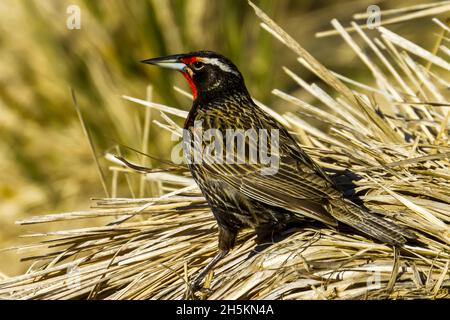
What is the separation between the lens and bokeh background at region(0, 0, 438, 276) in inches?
250

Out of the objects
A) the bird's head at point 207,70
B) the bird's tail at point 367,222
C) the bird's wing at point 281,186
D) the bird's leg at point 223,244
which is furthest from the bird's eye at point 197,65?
the bird's tail at point 367,222

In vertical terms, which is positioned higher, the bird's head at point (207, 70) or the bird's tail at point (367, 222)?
the bird's head at point (207, 70)

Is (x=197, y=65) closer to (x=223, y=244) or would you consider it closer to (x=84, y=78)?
(x=223, y=244)

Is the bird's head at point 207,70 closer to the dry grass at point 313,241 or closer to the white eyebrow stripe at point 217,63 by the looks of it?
the white eyebrow stripe at point 217,63

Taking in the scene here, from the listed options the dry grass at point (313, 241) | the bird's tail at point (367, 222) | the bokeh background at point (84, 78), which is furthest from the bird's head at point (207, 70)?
the bokeh background at point (84, 78)

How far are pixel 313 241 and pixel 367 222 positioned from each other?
0.23 metres

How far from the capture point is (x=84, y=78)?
639cm

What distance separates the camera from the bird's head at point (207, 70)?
158 inches

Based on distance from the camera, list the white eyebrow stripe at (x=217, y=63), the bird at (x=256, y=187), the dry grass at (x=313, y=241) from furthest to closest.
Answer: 1. the white eyebrow stripe at (x=217, y=63)
2. the bird at (x=256, y=187)
3. the dry grass at (x=313, y=241)

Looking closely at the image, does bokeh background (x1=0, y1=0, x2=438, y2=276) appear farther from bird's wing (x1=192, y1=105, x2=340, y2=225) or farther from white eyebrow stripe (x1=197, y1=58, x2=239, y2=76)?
bird's wing (x1=192, y1=105, x2=340, y2=225)

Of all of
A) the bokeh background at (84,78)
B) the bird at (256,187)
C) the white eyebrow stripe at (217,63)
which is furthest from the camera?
the bokeh background at (84,78)

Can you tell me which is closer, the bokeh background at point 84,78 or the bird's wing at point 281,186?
the bird's wing at point 281,186

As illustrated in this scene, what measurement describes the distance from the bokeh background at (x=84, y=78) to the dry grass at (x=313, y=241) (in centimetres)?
232

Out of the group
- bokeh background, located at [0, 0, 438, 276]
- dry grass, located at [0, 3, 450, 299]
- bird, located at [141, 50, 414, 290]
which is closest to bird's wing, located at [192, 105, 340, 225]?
bird, located at [141, 50, 414, 290]
